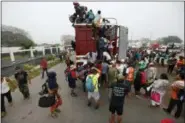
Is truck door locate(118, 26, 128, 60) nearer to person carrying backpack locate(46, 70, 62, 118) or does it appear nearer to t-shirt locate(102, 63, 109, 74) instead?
t-shirt locate(102, 63, 109, 74)

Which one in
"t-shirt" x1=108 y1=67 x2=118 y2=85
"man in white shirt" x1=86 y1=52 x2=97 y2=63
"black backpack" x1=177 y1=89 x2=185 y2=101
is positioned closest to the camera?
"black backpack" x1=177 y1=89 x2=185 y2=101

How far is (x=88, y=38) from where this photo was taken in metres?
6.90

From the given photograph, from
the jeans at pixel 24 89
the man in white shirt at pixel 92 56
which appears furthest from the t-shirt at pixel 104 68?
the jeans at pixel 24 89

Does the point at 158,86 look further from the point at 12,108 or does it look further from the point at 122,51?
the point at 12,108

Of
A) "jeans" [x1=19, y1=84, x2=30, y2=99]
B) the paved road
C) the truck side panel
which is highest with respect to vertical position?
the truck side panel

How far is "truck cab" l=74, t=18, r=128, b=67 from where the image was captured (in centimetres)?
681

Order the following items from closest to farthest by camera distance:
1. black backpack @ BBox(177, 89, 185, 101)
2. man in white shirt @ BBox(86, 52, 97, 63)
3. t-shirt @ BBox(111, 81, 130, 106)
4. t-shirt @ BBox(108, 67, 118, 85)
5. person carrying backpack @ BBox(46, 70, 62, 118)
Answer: t-shirt @ BBox(111, 81, 130, 106)
black backpack @ BBox(177, 89, 185, 101)
person carrying backpack @ BBox(46, 70, 62, 118)
t-shirt @ BBox(108, 67, 118, 85)
man in white shirt @ BBox(86, 52, 97, 63)

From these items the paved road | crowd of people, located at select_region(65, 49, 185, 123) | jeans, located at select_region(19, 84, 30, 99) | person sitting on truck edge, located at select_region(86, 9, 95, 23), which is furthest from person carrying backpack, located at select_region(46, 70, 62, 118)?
person sitting on truck edge, located at select_region(86, 9, 95, 23)

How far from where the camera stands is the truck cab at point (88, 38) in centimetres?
681

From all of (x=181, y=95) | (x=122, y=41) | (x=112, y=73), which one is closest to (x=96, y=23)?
(x=122, y=41)

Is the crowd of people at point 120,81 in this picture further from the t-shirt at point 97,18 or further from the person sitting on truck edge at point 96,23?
the t-shirt at point 97,18

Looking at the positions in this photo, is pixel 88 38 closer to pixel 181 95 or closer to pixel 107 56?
pixel 107 56

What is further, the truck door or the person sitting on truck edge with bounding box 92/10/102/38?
the truck door

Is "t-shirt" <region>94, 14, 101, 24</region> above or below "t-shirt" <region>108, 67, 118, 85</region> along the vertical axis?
above
